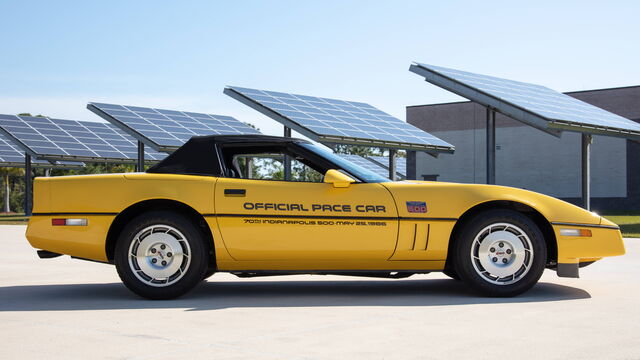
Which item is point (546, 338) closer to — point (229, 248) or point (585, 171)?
point (229, 248)

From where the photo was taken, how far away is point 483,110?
47094 millimetres

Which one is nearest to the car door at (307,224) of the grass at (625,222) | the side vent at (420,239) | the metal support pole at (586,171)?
the side vent at (420,239)

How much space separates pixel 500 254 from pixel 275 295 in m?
1.96

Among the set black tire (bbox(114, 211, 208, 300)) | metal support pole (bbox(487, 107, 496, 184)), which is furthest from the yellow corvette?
metal support pole (bbox(487, 107, 496, 184))

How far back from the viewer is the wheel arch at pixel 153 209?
6.71 metres

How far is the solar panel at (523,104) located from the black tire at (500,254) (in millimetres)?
14066

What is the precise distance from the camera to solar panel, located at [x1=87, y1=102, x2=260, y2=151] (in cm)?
2577

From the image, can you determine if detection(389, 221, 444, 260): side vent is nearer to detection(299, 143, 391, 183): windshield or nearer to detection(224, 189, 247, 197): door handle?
detection(299, 143, 391, 183): windshield

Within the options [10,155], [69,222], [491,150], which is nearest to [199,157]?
[69,222]

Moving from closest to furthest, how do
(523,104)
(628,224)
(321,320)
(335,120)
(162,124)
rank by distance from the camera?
(321,320)
(523,104)
(628,224)
(335,120)
(162,124)

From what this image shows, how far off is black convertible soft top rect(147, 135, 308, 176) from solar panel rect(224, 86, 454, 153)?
1551 centimetres

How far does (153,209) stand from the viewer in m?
6.76

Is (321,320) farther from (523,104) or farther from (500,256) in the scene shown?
(523,104)

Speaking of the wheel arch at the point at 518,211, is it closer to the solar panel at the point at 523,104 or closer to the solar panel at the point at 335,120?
the solar panel at the point at 523,104
